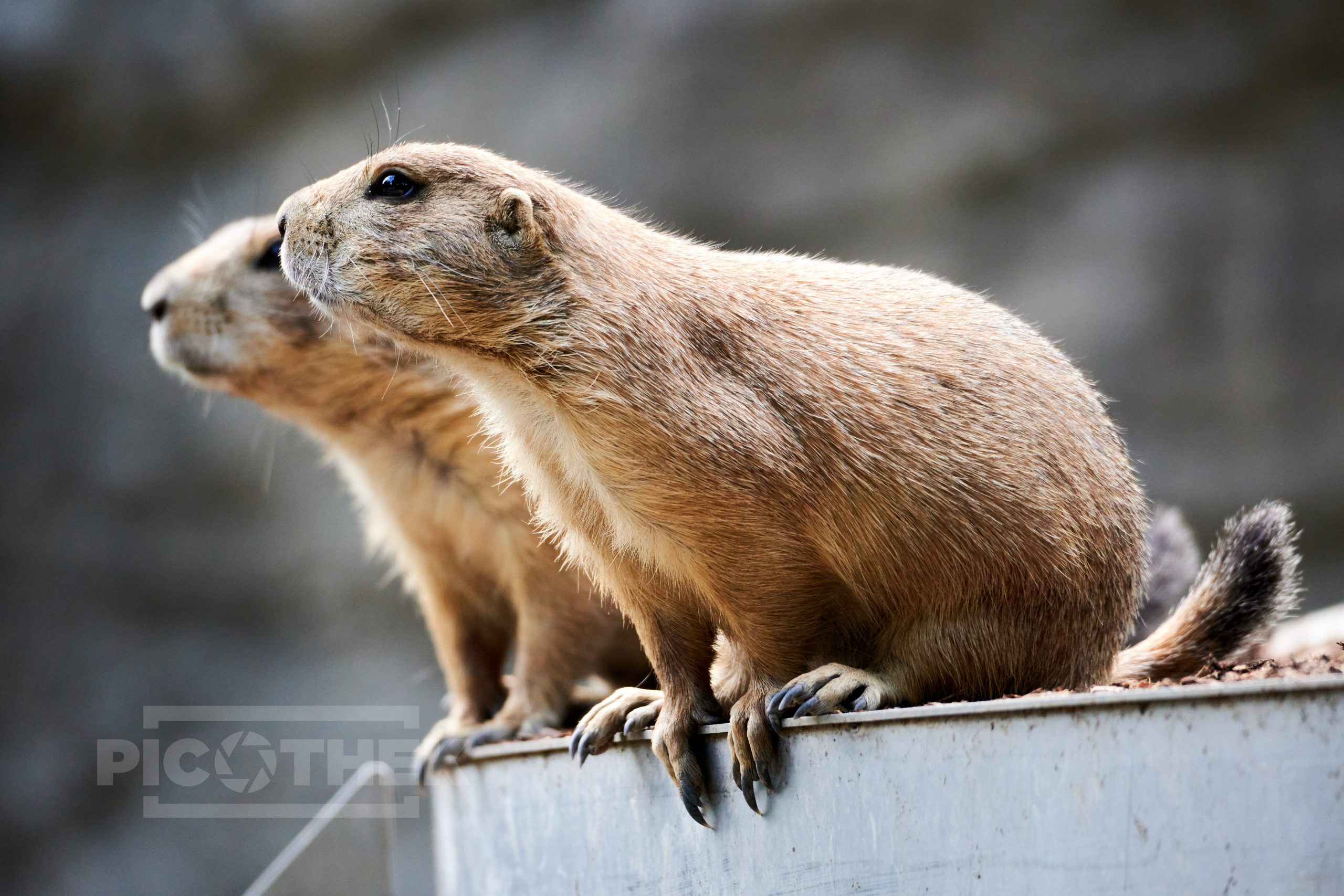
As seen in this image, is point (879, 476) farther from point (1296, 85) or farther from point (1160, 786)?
point (1296, 85)

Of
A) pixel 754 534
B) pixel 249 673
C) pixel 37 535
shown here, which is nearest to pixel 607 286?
pixel 754 534

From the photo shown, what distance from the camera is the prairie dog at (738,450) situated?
289 cm

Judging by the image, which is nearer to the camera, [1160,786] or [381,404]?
[1160,786]

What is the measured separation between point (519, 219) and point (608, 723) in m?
1.29

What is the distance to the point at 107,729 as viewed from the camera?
8.73m

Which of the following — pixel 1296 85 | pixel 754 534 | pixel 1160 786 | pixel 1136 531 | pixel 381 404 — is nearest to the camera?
pixel 1160 786

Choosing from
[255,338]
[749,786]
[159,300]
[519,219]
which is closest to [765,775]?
[749,786]

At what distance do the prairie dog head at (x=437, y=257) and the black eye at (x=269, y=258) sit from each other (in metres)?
1.76

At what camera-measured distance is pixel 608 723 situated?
316 centimetres

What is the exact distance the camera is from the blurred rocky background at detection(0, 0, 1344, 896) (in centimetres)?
783

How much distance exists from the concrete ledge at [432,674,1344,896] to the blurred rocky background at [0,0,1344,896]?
5975 mm

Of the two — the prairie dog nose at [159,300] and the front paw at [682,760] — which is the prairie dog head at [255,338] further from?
the front paw at [682,760]

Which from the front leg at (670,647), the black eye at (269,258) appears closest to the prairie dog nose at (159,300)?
the black eye at (269,258)

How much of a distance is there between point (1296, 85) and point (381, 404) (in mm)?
6169
